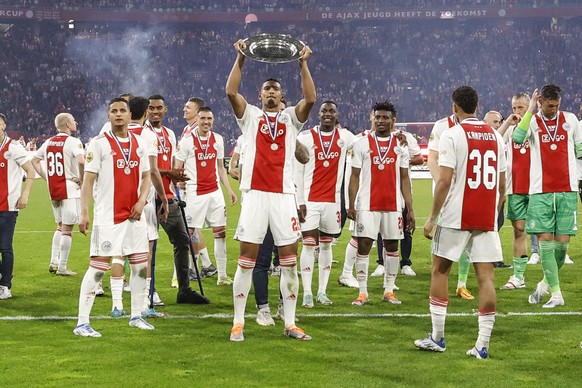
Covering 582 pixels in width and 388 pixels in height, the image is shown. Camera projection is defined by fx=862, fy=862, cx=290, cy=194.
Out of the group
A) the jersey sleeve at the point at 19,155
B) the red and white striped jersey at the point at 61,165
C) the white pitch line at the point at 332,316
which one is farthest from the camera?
the red and white striped jersey at the point at 61,165

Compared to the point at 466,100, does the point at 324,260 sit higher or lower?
lower

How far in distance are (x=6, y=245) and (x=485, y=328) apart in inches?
228

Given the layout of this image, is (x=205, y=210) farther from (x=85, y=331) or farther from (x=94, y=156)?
(x=85, y=331)

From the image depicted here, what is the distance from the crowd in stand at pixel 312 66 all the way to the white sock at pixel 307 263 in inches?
1473

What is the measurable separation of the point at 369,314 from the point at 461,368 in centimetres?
243

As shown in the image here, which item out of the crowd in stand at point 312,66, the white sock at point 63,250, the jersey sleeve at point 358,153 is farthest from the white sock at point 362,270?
the crowd in stand at point 312,66

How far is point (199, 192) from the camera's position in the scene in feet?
36.9

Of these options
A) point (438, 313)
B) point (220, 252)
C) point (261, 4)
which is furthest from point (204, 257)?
point (261, 4)

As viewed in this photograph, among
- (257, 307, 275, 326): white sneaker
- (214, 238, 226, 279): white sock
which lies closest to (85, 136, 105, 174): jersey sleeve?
(257, 307, 275, 326): white sneaker

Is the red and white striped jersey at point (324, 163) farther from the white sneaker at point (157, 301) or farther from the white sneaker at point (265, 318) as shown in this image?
the white sneaker at point (157, 301)

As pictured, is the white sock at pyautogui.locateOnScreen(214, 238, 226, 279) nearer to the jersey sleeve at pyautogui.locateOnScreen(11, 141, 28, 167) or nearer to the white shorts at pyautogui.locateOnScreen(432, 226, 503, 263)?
the jersey sleeve at pyautogui.locateOnScreen(11, 141, 28, 167)

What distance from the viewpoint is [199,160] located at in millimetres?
11242

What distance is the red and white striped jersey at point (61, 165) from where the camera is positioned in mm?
12055

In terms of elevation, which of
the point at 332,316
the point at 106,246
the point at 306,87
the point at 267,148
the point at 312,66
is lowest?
the point at 332,316
